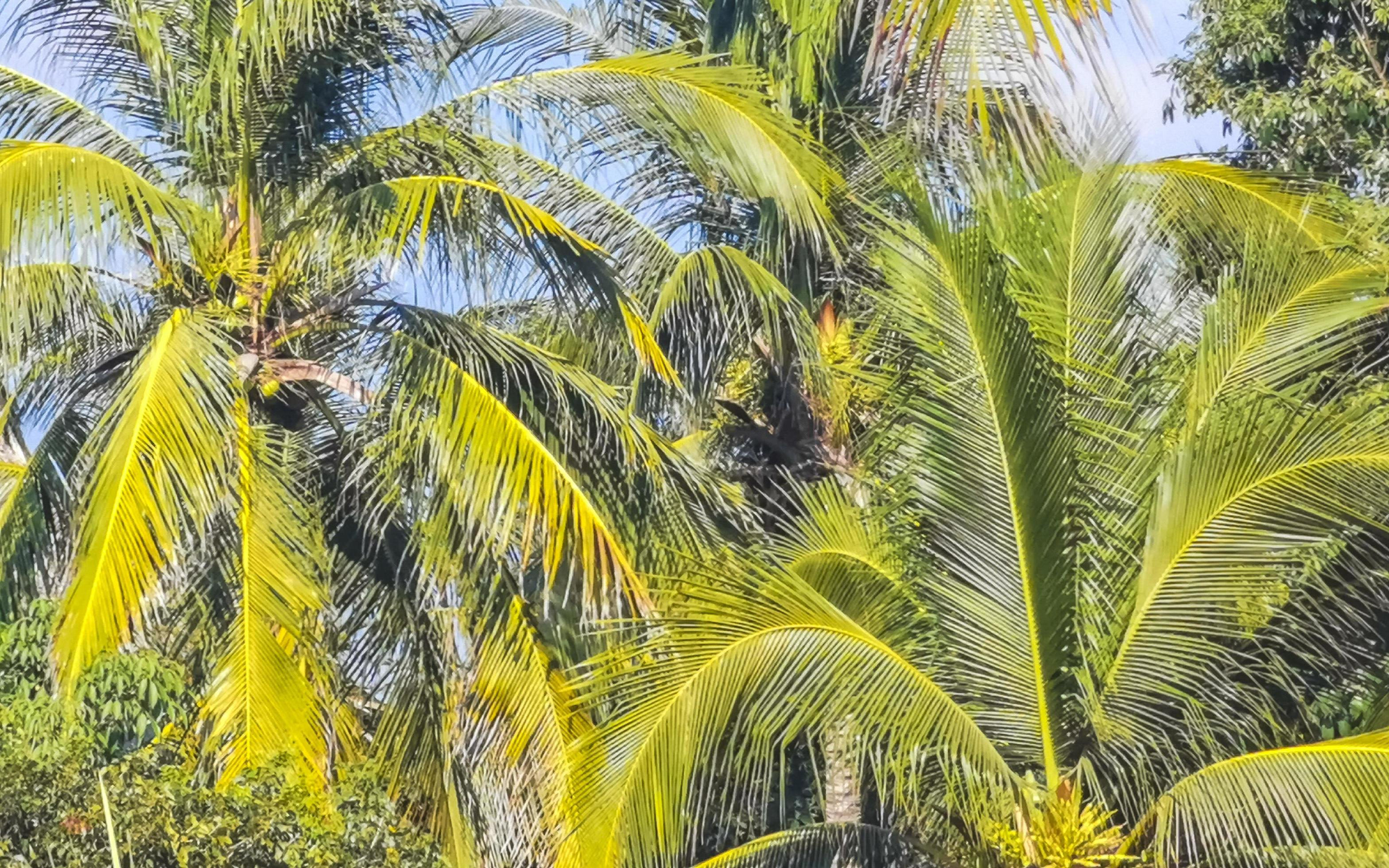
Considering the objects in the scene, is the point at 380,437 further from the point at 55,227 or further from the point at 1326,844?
the point at 1326,844

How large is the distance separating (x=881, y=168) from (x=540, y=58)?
2.59m

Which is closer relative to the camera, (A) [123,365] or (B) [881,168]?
(A) [123,365]

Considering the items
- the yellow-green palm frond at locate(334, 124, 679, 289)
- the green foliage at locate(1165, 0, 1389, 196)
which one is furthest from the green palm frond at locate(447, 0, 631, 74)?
the green foliage at locate(1165, 0, 1389, 196)

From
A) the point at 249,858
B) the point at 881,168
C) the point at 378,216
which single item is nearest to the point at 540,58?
the point at 881,168

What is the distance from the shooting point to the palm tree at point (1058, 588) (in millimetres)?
7668

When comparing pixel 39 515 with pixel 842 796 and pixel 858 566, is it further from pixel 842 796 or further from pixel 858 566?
pixel 842 796

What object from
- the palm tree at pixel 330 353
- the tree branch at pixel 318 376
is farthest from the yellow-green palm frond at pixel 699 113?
the tree branch at pixel 318 376

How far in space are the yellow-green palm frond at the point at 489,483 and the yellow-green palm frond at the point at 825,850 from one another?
1.59 m

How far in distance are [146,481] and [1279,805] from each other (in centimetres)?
490

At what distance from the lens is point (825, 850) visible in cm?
925

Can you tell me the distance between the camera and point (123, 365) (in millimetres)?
9047

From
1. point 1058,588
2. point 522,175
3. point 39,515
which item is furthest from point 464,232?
point 1058,588

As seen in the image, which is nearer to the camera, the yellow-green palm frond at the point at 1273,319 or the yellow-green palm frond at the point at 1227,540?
the yellow-green palm frond at the point at 1227,540

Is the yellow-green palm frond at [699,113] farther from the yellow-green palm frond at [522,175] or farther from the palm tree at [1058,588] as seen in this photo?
the palm tree at [1058,588]
